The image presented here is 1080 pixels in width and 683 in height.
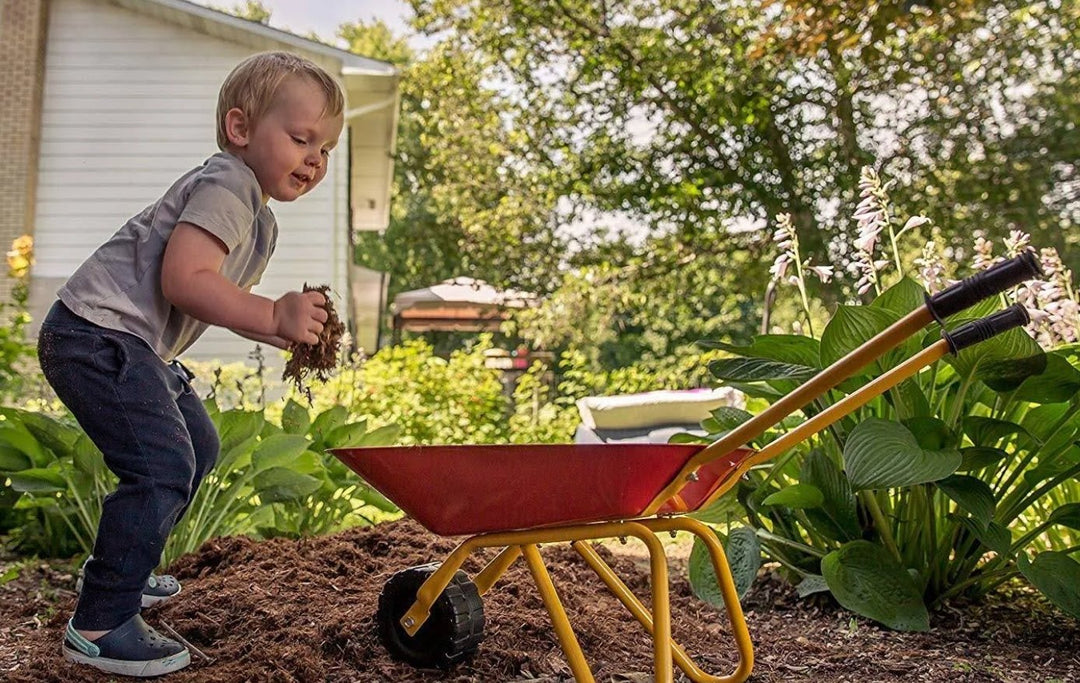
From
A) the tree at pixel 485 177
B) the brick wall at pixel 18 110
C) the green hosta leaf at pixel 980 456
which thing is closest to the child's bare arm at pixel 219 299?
the green hosta leaf at pixel 980 456

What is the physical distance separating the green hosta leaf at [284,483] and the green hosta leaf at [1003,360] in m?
1.66

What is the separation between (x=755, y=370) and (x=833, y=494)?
0.44 meters

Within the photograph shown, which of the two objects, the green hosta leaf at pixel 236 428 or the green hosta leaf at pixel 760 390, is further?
the green hosta leaf at pixel 236 428

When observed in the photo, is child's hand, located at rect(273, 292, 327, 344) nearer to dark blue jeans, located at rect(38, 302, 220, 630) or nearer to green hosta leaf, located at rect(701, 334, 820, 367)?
dark blue jeans, located at rect(38, 302, 220, 630)

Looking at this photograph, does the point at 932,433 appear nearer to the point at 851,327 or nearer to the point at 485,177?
the point at 851,327

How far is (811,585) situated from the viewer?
2393 mm

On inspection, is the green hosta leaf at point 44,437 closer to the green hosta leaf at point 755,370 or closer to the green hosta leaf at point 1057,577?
the green hosta leaf at point 755,370

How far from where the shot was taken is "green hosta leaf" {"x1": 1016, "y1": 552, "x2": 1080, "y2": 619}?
2.09 meters

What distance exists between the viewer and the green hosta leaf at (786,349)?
7.39 ft

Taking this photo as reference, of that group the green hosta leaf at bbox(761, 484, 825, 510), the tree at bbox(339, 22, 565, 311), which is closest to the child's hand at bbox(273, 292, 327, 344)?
the green hosta leaf at bbox(761, 484, 825, 510)

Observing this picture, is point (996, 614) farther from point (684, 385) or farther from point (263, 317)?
point (684, 385)

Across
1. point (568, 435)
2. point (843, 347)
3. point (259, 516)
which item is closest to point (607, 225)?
point (568, 435)

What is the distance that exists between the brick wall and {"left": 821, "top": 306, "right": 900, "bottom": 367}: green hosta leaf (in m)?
9.47

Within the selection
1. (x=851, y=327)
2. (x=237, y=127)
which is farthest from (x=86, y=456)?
(x=851, y=327)
